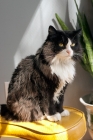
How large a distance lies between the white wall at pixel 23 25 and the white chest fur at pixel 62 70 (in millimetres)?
399

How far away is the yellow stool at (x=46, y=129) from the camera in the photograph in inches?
38.2

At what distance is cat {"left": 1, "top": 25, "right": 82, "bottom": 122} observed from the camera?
3.36 feet

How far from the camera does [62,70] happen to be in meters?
1.06

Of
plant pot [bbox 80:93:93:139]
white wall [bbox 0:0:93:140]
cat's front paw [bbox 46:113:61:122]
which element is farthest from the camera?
white wall [bbox 0:0:93:140]

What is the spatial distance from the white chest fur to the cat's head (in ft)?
0.09

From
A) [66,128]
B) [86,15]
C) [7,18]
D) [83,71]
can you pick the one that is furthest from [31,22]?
[66,128]

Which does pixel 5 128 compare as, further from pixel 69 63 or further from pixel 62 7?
pixel 62 7

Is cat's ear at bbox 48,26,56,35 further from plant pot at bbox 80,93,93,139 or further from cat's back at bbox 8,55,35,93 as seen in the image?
plant pot at bbox 80,93,93,139

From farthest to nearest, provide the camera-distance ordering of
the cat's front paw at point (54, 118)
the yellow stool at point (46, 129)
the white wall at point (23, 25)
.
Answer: the white wall at point (23, 25)
the cat's front paw at point (54, 118)
the yellow stool at point (46, 129)

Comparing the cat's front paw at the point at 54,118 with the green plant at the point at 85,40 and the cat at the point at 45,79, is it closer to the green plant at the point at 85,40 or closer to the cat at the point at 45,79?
the cat at the point at 45,79

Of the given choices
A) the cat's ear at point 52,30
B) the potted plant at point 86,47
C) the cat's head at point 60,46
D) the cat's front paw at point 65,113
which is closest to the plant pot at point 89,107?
the potted plant at point 86,47

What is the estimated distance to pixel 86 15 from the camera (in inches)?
56.1

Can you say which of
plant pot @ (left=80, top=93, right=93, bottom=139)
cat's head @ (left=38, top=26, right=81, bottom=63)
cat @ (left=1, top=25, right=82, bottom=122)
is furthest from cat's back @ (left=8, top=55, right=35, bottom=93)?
plant pot @ (left=80, top=93, right=93, bottom=139)

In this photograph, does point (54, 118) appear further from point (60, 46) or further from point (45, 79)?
point (60, 46)
